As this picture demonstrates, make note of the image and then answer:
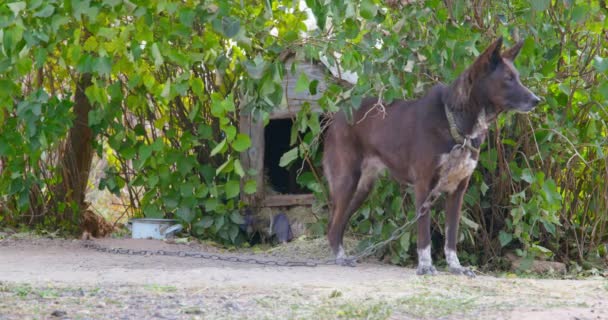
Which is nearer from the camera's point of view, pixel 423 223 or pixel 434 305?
pixel 434 305

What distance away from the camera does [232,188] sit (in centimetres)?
898

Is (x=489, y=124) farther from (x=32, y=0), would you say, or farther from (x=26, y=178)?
(x=26, y=178)

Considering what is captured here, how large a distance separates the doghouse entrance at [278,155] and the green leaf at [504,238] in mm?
3052

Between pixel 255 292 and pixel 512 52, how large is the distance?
264 centimetres

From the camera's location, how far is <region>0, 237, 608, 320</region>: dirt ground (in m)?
4.98

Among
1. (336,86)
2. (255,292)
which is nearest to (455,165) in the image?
(336,86)

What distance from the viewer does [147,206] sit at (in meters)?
9.55

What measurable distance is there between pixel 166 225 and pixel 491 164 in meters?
3.23

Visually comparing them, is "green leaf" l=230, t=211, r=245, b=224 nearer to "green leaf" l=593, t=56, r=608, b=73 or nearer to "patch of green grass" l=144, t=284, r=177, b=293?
"patch of green grass" l=144, t=284, r=177, b=293

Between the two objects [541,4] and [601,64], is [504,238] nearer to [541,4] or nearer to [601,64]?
[601,64]

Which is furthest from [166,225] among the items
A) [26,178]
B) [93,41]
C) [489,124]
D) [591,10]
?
[591,10]

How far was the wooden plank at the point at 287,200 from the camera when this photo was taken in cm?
976

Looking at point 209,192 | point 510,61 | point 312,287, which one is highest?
point 510,61

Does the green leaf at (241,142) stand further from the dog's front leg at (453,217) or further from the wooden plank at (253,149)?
the wooden plank at (253,149)
